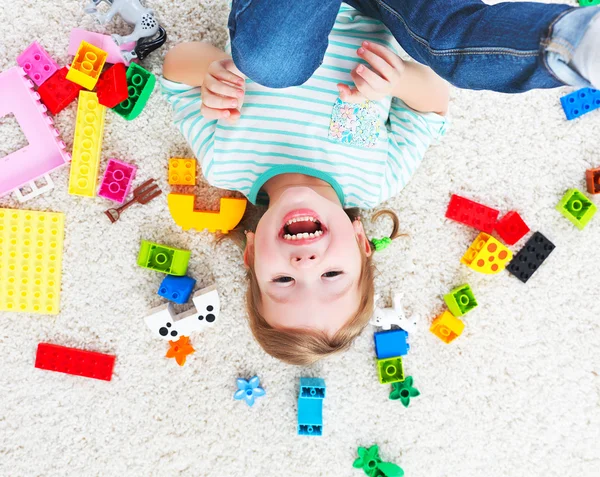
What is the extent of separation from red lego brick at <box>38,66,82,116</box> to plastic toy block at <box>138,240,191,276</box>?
0.26 metres

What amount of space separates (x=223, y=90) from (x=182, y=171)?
20 cm

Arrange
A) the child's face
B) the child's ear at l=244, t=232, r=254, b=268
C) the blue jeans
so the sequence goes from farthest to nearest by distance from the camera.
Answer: the child's ear at l=244, t=232, r=254, b=268 → the child's face → the blue jeans

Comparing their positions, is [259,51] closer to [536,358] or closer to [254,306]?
[254,306]

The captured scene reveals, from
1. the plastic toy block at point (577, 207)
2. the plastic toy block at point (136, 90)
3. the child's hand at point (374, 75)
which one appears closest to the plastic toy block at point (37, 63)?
the plastic toy block at point (136, 90)

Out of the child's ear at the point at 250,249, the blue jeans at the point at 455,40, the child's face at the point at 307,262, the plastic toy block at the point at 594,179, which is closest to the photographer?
the blue jeans at the point at 455,40

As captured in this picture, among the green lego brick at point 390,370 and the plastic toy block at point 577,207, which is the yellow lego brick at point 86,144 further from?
the plastic toy block at point 577,207

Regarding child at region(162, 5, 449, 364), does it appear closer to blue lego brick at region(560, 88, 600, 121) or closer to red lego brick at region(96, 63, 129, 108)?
red lego brick at region(96, 63, 129, 108)

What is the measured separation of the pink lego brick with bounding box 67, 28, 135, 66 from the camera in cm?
83

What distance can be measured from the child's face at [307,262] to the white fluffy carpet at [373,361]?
8.5 inches

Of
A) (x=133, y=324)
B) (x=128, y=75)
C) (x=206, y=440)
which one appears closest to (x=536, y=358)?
(x=206, y=440)

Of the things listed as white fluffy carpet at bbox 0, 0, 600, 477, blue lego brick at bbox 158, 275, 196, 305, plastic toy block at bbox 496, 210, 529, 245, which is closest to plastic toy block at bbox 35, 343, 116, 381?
white fluffy carpet at bbox 0, 0, 600, 477

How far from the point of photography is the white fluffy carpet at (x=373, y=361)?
34.9 inches

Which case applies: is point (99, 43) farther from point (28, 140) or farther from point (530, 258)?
point (530, 258)

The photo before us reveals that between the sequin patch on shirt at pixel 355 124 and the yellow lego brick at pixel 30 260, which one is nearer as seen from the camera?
the sequin patch on shirt at pixel 355 124
